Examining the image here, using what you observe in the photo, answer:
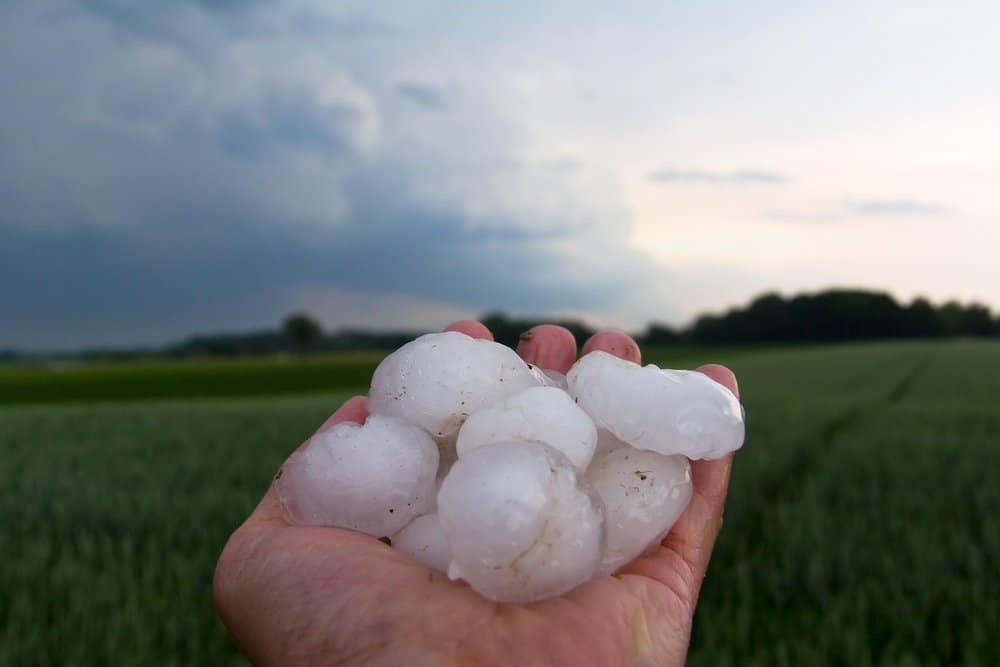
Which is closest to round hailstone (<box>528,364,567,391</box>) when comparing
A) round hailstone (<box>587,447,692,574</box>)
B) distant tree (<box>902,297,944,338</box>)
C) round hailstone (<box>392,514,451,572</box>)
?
round hailstone (<box>587,447,692,574</box>)

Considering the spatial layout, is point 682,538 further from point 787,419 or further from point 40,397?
point 40,397

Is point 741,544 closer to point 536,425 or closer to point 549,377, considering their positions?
point 549,377

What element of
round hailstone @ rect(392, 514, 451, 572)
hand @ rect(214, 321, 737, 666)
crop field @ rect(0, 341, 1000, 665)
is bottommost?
crop field @ rect(0, 341, 1000, 665)

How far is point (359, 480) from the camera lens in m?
1.73

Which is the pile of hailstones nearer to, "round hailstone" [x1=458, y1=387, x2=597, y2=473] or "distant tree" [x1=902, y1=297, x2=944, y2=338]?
"round hailstone" [x1=458, y1=387, x2=597, y2=473]

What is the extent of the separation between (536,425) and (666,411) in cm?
33

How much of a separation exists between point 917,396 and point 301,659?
17.6 meters

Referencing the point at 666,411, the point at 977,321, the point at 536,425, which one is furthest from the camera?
the point at 977,321

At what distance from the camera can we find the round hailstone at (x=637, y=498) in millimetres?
Result: 1750

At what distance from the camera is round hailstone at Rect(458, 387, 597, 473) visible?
1696 mm

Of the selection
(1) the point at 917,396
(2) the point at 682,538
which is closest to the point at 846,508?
(2) the point at 682,538

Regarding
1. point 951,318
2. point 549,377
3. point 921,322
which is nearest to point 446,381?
point 549,377

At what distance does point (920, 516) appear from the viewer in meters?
4.78

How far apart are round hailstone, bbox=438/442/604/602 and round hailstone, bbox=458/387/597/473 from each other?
0.46ft
